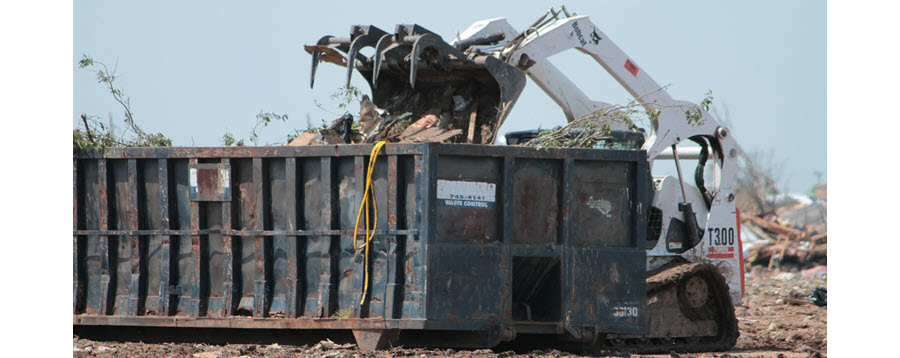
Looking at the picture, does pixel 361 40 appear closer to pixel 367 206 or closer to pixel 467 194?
pixel 367 206

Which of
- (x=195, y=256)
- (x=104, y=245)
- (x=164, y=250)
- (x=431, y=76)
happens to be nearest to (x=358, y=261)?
(x=195, y=256)

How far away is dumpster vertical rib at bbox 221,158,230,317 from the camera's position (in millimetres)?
8531

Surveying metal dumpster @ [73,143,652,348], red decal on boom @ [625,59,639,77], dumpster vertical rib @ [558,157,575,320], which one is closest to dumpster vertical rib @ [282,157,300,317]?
metal dumpster @ [73,143,652,348]

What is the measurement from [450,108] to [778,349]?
3876mm

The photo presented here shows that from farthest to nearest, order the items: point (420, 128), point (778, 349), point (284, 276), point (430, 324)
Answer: point (778, 349) < point (420, 128) < point (284, 276) < point (430, 324)

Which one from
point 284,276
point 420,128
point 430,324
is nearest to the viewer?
point 430,324

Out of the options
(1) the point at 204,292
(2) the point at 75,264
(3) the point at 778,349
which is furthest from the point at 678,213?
(2) the point at 75,264

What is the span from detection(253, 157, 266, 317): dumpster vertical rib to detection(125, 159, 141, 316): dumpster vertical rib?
1.07 m

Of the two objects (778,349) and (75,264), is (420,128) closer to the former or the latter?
(75,264)

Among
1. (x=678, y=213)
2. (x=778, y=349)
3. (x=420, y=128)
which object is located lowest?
(x=778, y=349)

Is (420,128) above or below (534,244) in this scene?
above

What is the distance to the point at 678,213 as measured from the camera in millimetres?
10305

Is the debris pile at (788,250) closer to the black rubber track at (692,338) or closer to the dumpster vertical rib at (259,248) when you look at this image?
the black rubber track at (692,338)

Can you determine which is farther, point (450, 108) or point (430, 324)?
point (450, 108)
